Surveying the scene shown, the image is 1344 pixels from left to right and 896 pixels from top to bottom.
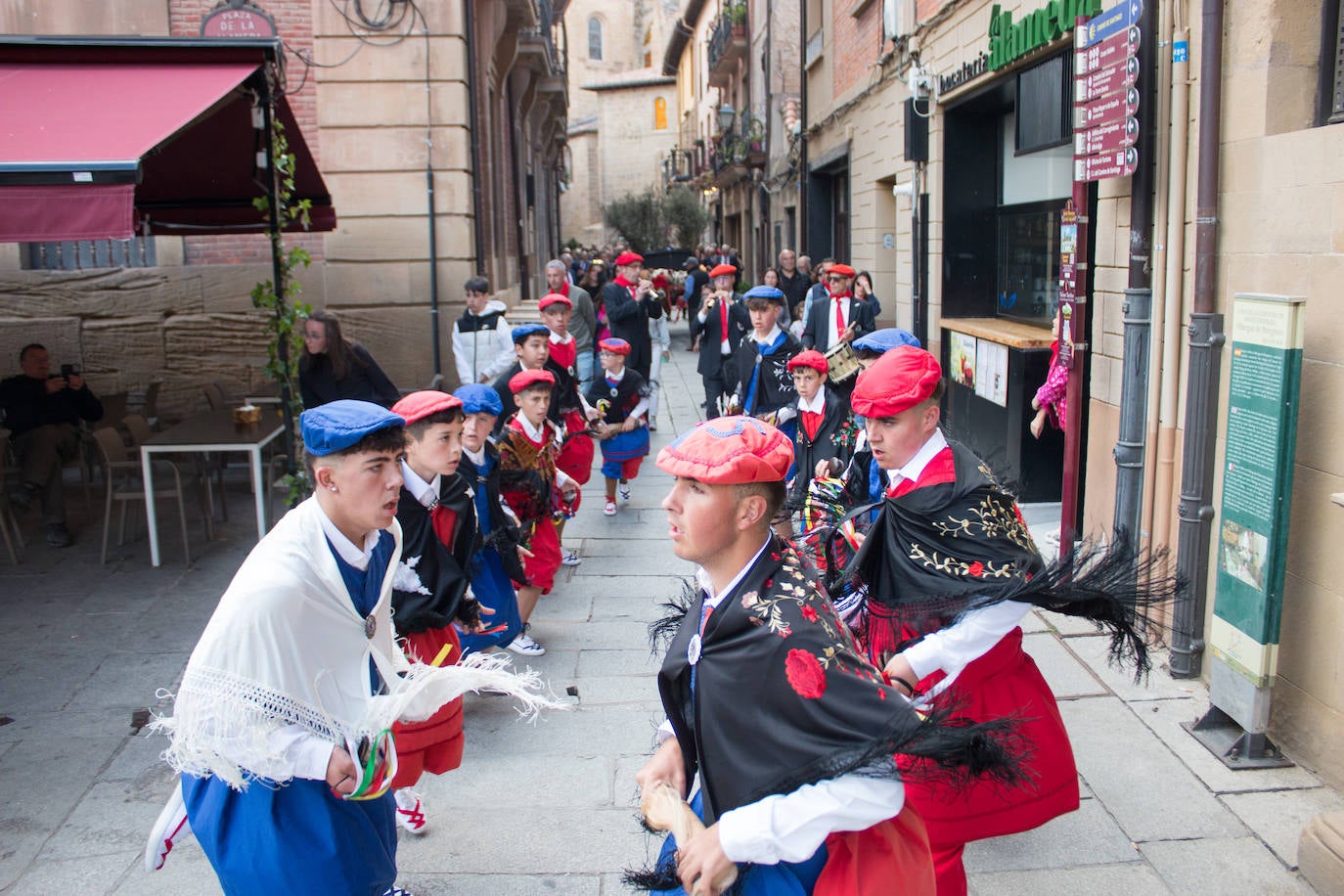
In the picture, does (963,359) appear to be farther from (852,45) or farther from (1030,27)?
(852,45)

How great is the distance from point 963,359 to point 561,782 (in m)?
6.78

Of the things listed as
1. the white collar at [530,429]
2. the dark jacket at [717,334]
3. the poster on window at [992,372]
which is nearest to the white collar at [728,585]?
the white collar at [530,429]

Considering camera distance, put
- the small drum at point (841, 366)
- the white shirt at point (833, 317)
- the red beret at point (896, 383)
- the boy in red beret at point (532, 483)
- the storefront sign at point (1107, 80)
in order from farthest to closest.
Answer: the white shirt at point (833, 317), the small drum at point (841, 366), the boy in red beret at point (532, 483), the storefront sign at point (1107, 80), the red beret at point (896, 383)

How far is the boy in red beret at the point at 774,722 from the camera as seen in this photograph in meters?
2.12

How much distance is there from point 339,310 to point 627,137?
44.5 m

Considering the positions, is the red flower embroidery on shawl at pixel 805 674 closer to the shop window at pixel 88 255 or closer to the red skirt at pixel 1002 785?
the red skirt at pixel 1002 785

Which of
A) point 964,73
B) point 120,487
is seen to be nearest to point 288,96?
point 120,487

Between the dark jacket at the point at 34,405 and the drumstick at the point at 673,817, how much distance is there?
334 inches

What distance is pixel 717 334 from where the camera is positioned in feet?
36.5

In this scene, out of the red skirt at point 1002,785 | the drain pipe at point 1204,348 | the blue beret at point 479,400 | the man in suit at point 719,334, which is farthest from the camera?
the man in suit at point 719,334

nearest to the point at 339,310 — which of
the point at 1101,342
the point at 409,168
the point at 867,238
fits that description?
the point at 409,168

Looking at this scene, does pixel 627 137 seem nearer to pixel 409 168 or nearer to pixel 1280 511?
pixel 409 168

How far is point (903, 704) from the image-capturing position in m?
2.17

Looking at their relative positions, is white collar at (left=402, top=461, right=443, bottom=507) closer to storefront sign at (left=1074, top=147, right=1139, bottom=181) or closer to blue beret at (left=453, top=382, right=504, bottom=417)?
blue beret at (left=453, top=382, right=504, bottom=417)
